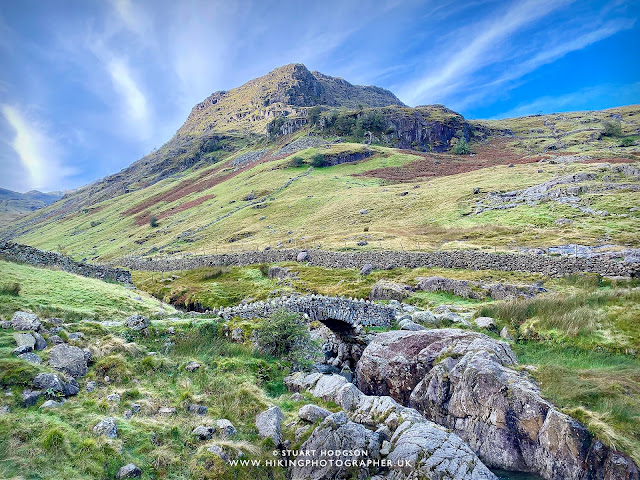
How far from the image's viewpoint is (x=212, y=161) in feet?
644

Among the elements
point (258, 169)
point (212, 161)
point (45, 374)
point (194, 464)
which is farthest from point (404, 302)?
point (212, 161)

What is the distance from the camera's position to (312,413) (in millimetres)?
10883

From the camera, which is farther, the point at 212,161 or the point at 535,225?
the point at 212,161

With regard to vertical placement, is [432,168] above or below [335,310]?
above

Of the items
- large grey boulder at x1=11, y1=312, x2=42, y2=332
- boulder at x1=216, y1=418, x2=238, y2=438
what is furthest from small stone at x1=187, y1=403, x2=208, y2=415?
large grey boulder at x1=11, y1=312, x2=42, y2=332

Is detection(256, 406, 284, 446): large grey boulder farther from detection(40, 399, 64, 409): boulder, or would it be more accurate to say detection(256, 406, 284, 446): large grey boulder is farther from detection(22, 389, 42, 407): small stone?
detection(22, 389, 42, 407): small stone

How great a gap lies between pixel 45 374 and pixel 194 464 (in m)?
5.39

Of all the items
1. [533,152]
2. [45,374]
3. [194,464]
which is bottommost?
[194,464]

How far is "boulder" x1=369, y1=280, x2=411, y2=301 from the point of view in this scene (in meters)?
28.5

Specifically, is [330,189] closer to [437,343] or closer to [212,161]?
[437,343]

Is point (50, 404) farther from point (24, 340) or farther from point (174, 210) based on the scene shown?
point (174, 210)

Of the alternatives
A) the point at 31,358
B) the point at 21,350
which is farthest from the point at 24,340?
the point at 31,358

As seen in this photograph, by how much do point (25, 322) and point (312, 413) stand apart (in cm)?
1085

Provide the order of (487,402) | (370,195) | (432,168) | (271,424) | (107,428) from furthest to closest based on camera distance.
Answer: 1. (432,168)
2. (370,195)
3. (487,402)
4. (271,424)
5. (107,428)
